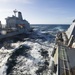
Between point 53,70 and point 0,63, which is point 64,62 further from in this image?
point 0,63

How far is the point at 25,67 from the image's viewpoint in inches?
483

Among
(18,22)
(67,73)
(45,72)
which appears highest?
(18,22)

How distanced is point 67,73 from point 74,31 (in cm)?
770

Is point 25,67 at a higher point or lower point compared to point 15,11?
lower

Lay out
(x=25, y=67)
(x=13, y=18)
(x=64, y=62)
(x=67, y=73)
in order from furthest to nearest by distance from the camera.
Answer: (x=13, y=18) → (x=25, y=67) → (x=64, y=62) → (x=67, y=73)

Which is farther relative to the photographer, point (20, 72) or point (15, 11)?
point (15, 11)

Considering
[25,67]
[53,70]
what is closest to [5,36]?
[25,67]

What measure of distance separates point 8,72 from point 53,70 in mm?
4216

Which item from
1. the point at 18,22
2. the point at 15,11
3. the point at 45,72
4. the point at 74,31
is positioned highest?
the point at 15,11

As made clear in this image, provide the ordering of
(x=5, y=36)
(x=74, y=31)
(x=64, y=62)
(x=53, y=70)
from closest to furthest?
(x=64, y=62)
(x=53, y=70)
(x=74, y=31)
(x=5, y=36)

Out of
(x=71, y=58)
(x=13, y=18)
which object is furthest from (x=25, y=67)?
(x=13, y=18)

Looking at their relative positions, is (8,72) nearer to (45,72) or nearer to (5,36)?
(45,72)

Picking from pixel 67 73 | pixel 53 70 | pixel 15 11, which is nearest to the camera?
→ pixel 67 73

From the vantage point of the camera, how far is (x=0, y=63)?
1352cm
